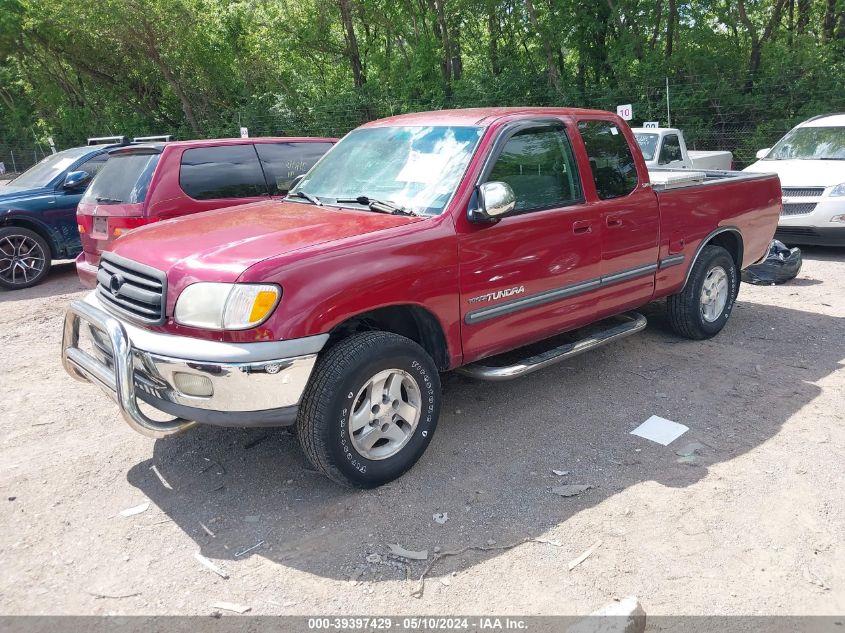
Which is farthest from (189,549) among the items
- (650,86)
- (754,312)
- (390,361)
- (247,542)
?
(650,86)

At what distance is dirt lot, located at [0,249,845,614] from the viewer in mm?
3150

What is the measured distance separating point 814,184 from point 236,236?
8340mm

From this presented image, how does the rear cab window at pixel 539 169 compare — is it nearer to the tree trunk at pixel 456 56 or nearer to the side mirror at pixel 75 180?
the side mirror at pixel 75 180

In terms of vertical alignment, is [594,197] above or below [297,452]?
above

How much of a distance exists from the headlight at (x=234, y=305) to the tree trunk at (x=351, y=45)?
19185 mm

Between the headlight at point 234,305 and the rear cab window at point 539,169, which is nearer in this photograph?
the headlight at point 234,305

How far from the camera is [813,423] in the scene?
15.4 feet

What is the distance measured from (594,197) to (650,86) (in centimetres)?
1222

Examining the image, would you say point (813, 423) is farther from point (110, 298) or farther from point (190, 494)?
point (110, 298)

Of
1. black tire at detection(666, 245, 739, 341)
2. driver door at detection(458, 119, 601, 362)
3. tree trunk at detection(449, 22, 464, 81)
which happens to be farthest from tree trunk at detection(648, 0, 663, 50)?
driver door at detection(458, 119, 601, 362)

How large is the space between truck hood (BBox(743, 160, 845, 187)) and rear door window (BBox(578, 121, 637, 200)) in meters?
4.89

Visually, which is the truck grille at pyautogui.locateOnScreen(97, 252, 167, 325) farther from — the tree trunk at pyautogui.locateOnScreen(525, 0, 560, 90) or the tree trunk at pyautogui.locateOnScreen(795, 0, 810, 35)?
the tree trunk at pyautogui.locateOnScreen(795, 0, 810, 35)

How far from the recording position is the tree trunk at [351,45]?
20.7 metres

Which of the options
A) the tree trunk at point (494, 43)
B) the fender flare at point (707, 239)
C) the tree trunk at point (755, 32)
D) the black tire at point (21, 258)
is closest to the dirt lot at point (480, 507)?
the fender flare at point (707, 239)
